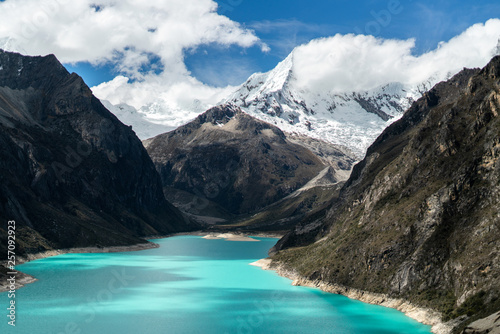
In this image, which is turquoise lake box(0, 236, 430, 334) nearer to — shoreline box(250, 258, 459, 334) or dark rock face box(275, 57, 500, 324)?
shoreline box(250, 258, 459, 334)

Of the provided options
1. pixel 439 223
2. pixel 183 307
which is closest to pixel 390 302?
pixel 439 223

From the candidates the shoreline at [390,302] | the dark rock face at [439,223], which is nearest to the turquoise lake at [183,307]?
the shoreline at [390,302]

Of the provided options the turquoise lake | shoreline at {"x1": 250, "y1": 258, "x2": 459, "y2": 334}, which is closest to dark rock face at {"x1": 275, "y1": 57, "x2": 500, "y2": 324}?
shoreline at {"x1": 250, "y1": 258, "x2": 459, "y2": 334}

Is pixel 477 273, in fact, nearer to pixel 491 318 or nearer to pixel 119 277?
pixel 491 318

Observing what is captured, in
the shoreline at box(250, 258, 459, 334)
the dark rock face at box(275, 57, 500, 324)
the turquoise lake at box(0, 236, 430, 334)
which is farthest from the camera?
the turquoise lake at box(0, 236, 430, 334)

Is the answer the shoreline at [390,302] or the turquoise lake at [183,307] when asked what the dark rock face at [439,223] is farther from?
the turquoise lake at [183,307]

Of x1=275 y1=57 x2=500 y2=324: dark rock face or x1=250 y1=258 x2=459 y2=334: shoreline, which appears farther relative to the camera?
x1=275 y1=57 x2=500 y2=324: dark rock face

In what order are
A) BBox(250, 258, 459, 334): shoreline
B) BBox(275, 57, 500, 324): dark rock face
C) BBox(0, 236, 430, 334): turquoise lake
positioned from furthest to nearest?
BBox(0, 236, 430, 334): turquoise lake → BBox(275, 57, 500, 324): dark rock face → BBox(250, 258, 459, 334): shoreline

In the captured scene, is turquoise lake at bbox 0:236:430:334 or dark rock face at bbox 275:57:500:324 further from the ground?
dark rock face at bbox 275:57:500:324
